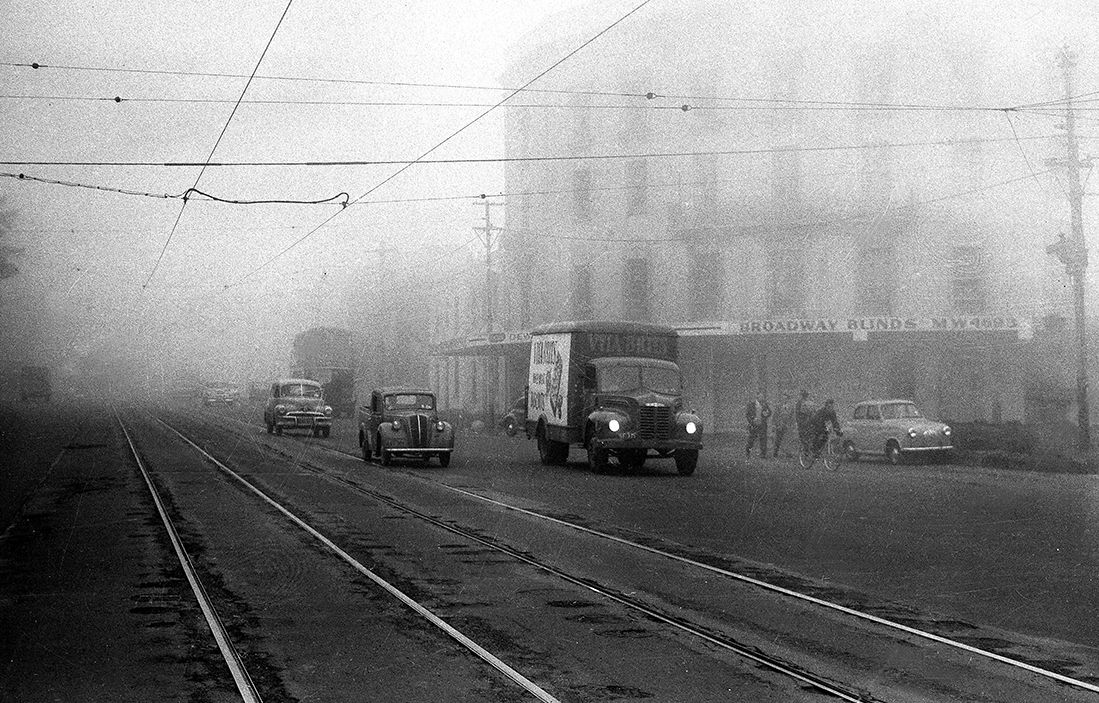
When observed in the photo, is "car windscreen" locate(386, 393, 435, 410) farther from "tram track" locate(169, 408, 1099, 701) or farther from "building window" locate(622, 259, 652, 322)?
"building window" locate(622, 259, 652, 322)

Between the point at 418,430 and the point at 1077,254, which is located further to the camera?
the point at 1077,254

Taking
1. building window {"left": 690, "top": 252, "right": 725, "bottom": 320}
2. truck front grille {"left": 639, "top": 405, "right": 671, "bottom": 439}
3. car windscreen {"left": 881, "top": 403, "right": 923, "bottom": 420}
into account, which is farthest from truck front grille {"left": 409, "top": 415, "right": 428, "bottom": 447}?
building window {"left": 690, "top": 252, "right": 725, "bottom": 320}

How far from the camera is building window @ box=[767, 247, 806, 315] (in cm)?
4662

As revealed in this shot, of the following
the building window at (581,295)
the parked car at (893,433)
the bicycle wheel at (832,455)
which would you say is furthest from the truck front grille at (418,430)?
the building window at (581,295)

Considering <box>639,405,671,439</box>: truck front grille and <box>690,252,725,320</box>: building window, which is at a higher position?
<box>690,252,725,320</box>: building window

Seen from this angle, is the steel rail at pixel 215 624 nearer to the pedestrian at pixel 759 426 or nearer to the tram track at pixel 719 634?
the tram track at pixel 719 634

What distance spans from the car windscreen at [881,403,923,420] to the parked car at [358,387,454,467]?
38.9ft

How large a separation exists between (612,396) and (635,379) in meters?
0.75

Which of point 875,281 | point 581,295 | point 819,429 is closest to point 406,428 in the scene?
point 819,429

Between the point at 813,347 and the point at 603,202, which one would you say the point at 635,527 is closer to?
the point at 813,347

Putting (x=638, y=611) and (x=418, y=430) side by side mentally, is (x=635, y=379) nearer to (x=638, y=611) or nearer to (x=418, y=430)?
(x=418, y=430)

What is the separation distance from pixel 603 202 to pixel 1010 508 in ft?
131

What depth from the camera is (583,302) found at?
5609 centimetres

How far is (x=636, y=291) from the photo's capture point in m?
53.2
